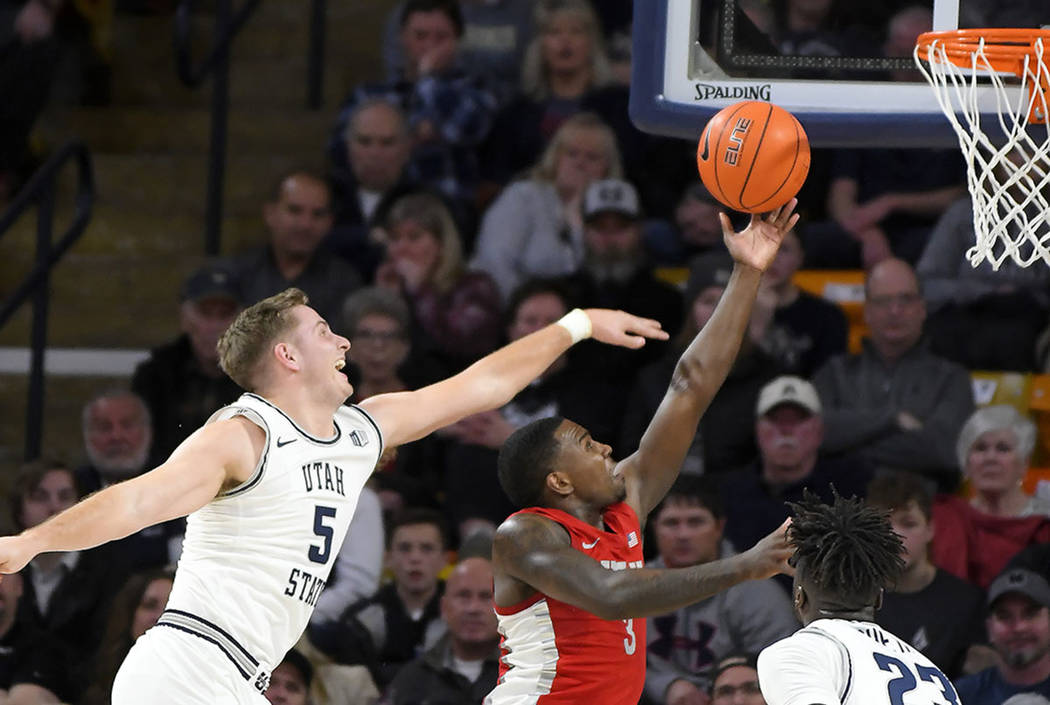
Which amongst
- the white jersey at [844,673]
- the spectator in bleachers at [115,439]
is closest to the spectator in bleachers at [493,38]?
the spectator in bleachers at [115,439]

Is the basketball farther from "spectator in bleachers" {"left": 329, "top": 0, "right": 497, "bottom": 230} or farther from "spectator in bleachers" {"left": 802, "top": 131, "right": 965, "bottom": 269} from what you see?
"spectator in bleachers" {"left": 329, "top": 0, "right": 497, "bottom": 230}

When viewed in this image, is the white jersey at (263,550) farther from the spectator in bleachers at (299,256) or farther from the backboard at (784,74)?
the spectator in bleachers at (299,256)

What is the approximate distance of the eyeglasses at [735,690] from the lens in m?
6.44

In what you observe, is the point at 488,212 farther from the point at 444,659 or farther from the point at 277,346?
the point at 277,346

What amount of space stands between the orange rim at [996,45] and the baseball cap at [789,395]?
2454mm

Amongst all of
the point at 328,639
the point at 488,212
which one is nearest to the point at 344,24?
the point at 488,212

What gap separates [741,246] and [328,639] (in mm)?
2938

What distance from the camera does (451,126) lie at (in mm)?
8844

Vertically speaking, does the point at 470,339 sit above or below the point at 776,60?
below

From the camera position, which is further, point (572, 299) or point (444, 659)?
point (572, 299)

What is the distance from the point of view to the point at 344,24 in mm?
10734

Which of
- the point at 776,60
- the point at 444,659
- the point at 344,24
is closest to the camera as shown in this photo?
the point at 776,60

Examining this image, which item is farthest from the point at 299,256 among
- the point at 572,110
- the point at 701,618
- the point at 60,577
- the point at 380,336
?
the point at 701,618

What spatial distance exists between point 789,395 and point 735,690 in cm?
148
